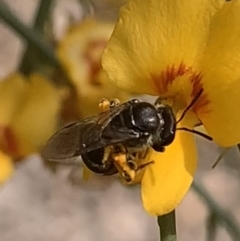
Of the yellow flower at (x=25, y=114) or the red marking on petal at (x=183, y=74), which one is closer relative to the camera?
the red marking on petal at (x=183, y=74)

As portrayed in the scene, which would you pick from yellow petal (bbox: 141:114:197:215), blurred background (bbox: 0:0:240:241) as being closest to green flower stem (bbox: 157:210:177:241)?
yellow petal (bbox: 141:114:197:215)

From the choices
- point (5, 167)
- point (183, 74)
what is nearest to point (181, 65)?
point (183, 74)

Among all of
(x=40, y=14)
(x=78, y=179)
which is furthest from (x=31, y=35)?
(x=78, y=179)

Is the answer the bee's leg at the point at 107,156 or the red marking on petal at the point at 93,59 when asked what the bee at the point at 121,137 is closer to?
the bee's leg at the point at 107,156

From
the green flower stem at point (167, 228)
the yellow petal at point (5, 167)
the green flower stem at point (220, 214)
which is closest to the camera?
the green flower stem at point (167, 228)

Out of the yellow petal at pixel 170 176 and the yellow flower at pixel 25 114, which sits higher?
the yellow petal at pixel 170 176

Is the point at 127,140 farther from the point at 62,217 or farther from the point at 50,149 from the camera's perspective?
the point at 62,217

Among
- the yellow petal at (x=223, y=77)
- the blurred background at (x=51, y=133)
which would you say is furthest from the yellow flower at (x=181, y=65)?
the blurred background at (x=51, y=133)
